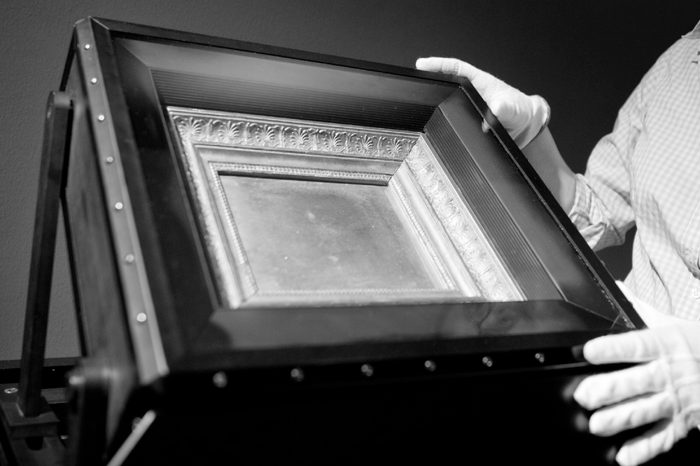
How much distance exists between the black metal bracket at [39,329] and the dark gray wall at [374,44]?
22.0 inches

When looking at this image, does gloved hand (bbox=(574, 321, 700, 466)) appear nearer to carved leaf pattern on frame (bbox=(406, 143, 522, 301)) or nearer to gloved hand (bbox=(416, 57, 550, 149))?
carved leaf pattern on frame (bbox=(406, 143, 522, 301))

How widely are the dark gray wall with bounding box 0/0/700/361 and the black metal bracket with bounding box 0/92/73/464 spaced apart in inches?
22.0

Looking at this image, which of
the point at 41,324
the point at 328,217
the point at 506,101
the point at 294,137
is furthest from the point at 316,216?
the point at 506,101

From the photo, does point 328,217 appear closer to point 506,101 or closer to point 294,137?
point 294,137

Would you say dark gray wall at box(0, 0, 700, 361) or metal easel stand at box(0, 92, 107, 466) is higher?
dark gray wall at box(0, 0, 700, 361)

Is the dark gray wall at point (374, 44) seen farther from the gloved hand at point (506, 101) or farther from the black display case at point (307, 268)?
the black display case at point (307, 268)

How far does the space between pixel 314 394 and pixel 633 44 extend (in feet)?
6.02

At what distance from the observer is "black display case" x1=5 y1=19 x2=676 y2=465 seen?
47cm

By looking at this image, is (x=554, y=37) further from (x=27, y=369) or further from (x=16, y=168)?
(x=27, y=369)

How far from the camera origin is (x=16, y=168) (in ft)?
3.85

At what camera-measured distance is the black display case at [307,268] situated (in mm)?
467

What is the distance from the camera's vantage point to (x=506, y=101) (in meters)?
1.05

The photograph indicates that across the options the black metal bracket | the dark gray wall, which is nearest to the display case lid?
the black metal bracket

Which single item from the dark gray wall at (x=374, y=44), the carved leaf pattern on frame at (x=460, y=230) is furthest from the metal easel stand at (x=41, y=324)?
the dark gray wall at (x=374, y=44)
